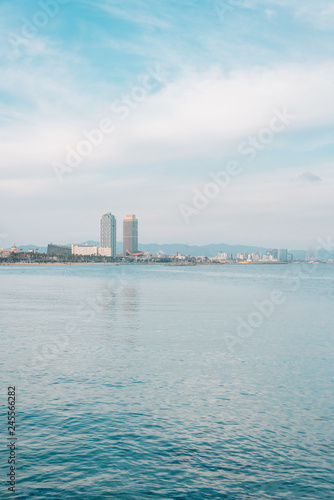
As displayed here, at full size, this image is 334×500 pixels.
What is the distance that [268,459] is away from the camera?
17.6m

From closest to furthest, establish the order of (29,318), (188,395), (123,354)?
(188,395) → (123,354) → (29,318)

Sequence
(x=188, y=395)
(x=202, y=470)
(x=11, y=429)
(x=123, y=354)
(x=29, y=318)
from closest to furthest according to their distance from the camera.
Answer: (x=202, y=470)
(x=11, y=429)
(x=188, y=395)
(x=123, y=354)
(x=29, y=318)

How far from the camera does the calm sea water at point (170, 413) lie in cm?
Answer: 1587

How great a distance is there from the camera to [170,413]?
73.7 feet

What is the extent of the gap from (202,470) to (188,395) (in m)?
8.63

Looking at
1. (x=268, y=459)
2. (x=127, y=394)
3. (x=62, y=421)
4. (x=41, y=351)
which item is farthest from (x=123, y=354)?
(x=268, y=459)

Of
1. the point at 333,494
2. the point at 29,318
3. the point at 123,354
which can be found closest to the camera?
the point at 333,494

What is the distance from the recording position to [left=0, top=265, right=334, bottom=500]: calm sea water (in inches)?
625

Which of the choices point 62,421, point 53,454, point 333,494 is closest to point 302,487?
point 333,494

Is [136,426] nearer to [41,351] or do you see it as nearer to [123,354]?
[123,354]

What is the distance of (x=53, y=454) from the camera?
17703 mm

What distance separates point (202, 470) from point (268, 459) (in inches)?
107

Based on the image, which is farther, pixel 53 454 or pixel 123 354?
pixel 123 354

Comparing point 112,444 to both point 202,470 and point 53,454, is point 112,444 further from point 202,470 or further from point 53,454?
point 202,470
